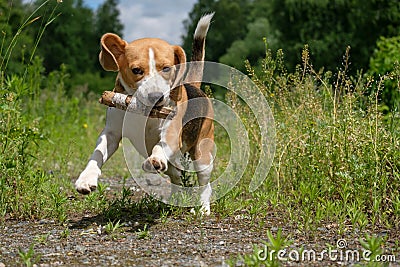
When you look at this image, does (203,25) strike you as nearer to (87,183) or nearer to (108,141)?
(108,141)

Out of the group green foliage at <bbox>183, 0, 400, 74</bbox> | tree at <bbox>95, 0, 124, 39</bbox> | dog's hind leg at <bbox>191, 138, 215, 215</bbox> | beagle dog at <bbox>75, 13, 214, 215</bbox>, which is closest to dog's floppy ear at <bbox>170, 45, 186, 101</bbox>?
beagle dog at <bbox>75, 13, 214, 215</bbox>

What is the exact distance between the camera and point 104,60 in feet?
14.9

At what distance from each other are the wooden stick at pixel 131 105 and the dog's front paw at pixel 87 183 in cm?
60

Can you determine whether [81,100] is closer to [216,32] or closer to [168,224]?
[168,224]

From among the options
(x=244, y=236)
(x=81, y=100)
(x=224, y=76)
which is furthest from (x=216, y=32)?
(x=244, y=236)

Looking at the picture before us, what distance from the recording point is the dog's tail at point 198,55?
4.94 metres

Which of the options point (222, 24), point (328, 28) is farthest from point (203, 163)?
point (222, 24)

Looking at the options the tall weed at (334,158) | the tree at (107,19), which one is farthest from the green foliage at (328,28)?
the tree at (107,19)

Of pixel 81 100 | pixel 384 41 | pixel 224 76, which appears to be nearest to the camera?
pixel 224 76

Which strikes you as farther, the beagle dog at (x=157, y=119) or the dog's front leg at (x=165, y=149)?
the beagle dog at (x=157, y=119)

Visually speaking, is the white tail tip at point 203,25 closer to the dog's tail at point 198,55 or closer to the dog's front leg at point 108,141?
the dog's tail at point 198,55

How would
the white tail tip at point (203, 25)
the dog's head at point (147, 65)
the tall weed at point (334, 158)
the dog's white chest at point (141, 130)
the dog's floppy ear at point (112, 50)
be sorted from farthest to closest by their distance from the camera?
the white tail tip at point (203, 25) < the dog's floppy ear at point (112, 50) < the dog's white chest at point (141, 130) < the dog's head at point (147, 65) < the tall weed at point (334, 158)

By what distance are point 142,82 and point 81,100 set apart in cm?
810

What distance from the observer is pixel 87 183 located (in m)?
3.74
